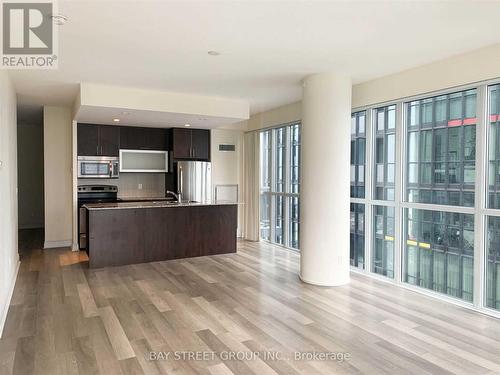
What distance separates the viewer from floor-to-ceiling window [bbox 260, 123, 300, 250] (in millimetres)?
7094

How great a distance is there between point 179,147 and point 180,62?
3.54m

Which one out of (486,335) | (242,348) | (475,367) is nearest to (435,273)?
(486,335)

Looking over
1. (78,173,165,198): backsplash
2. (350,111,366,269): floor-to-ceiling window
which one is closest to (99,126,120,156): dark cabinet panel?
(78,173,165,198): backsplash

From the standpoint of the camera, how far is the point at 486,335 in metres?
3.28

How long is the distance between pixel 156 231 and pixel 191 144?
7.95ft

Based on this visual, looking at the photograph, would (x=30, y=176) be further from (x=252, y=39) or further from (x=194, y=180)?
(x=252, y=39)

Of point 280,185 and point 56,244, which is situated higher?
point 280,185

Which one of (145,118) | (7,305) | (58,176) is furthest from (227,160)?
(7,305)

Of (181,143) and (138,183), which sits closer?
(181,143)

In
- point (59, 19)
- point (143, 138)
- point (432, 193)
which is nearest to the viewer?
point (59, 19)

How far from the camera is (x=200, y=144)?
787 cm

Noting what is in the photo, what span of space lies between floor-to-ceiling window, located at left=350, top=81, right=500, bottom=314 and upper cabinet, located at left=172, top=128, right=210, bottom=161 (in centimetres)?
345

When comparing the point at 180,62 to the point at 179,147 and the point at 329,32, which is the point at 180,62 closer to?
the point at 329,32

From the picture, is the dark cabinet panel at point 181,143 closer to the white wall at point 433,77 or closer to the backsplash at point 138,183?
the backsplash at point 138,183
